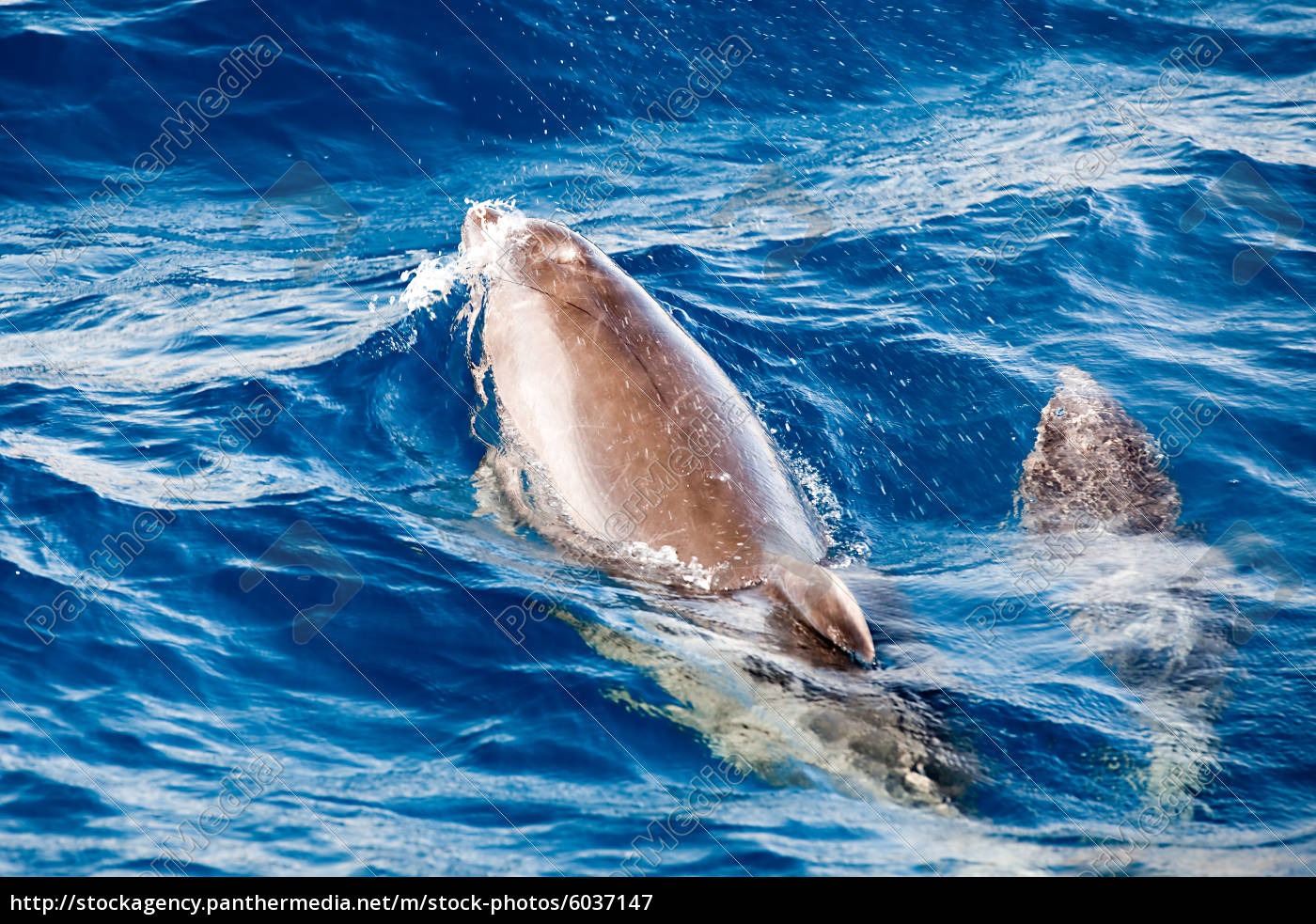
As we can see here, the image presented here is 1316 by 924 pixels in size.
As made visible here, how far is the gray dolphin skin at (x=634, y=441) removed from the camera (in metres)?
7.51

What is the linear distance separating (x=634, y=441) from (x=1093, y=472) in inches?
170

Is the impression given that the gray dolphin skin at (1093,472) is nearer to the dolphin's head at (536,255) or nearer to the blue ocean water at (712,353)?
the blue ocean water at (712,353)

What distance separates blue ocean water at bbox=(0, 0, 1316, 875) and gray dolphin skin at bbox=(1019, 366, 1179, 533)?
0.28 meters

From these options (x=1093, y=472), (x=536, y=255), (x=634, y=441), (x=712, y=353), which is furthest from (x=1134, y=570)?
(x=536, y=255)

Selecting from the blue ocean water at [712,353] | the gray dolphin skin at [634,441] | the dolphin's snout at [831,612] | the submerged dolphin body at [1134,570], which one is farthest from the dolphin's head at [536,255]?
the submerged dolphin body at [1134,570]

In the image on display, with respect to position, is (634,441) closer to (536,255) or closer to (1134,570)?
(536,255)

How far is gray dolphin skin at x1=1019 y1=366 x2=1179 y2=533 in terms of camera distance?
946cm

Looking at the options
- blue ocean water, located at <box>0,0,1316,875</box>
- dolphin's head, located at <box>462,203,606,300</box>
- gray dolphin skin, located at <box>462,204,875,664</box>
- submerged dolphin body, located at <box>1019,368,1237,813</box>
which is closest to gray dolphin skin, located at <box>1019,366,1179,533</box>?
submerged dolphin body, located at <box>1019,368,1237,813</box>

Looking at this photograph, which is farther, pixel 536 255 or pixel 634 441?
pixel 536 255

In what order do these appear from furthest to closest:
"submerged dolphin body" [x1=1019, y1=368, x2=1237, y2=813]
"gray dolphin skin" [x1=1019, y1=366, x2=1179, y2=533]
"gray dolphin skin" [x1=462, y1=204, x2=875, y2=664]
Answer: "gray dolphin skin" [x1=1019, y1=366, x2=1179, y2=533], "gray dolphin skin" [x1=462, y1=204, x2=875, y2=664], "submerged dolphin body" [x1=1019, y1=368, x2=1237, y2=813]

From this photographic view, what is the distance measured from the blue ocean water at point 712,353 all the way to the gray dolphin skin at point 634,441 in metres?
0.39

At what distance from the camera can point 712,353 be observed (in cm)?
1173

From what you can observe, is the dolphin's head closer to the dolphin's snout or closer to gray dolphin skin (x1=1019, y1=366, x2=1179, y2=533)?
the dolphin's snout

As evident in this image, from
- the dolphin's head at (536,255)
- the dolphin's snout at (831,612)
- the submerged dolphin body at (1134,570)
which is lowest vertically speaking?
the dolphin's snout at (831,612)
